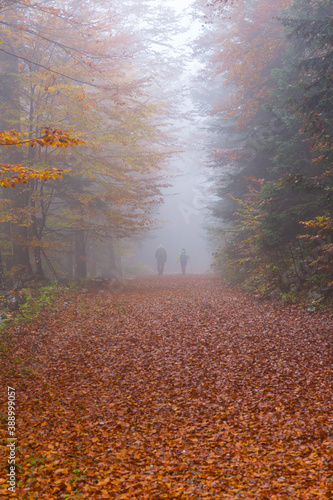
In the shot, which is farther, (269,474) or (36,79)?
(36,79)

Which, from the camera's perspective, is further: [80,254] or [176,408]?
[80,254]

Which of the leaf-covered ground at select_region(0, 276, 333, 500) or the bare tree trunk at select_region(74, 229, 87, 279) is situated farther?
the bare tree trunk at select_region(74, 229, 87, 279)

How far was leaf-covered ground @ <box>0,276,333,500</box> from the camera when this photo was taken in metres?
3.55

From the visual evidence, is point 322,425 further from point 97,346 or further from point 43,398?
point 97,346

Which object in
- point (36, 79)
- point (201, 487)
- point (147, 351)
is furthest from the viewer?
point (36, 79)

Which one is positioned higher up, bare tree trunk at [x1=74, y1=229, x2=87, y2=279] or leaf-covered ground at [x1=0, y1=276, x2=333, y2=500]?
bare tree trunk at [x1=74, y1=229, x2=87, y2=279]

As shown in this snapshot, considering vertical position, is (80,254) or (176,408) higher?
(80,254)

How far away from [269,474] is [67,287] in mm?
10655

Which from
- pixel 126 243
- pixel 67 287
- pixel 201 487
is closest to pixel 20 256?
pixel 67 287

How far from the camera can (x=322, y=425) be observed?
4195 mm

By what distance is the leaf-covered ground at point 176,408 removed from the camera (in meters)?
3.55

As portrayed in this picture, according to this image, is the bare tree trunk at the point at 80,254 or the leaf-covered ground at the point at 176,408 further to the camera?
the bare tree trunk at the point at 80,254

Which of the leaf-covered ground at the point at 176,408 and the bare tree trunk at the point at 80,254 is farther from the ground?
the bare tree trunk at the point at 80,254

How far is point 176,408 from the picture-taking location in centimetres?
496
